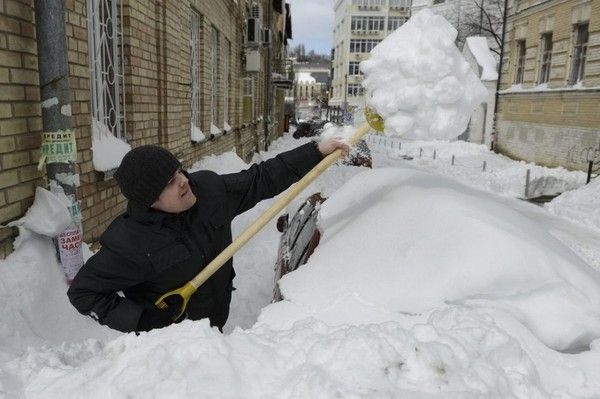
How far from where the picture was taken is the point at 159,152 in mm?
2176

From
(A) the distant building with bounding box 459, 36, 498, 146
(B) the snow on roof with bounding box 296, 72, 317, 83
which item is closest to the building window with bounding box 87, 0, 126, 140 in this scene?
(A) the distant building with bounding box 459, 36, 498, 146

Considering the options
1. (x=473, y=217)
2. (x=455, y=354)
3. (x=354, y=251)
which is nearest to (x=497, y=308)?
(x=455, y=354)

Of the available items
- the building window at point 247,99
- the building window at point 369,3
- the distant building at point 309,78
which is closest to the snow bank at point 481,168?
the building window at point 247,99

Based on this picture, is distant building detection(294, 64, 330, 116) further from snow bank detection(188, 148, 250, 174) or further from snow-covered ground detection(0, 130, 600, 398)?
snow-covered ground detection(0, 130, 600, 398)

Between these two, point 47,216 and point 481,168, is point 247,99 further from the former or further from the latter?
point 47,216

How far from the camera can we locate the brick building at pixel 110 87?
105 inches

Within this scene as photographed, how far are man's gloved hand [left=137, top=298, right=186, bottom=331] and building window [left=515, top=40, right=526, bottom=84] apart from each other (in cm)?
1852

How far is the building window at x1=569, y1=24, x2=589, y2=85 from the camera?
45.7ft

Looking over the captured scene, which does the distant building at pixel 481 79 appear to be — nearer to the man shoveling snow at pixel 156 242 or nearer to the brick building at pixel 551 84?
the brick building at pixel 551 84

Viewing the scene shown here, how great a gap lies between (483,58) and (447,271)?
25.4 metres

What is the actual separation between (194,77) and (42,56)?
16.7ft

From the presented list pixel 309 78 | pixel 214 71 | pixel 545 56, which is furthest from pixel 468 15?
pixel 309 78

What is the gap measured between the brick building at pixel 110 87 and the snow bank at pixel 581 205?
717cm

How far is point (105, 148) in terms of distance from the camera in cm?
395
